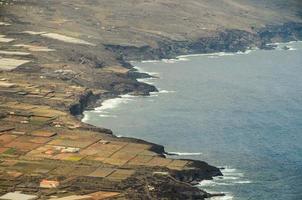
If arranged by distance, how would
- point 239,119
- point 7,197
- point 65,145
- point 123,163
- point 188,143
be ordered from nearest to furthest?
point 7,197 → point 123,163 → point 65,145 → point 188,143 → point 239,119

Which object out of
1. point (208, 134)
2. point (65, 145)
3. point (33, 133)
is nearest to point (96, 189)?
point (65, 145)

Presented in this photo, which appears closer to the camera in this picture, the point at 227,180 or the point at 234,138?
the point at 227,180

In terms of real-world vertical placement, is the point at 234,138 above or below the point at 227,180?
below

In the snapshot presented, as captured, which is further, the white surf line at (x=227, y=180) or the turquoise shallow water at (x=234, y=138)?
the turquoise shallow water at (x=234, y=138)

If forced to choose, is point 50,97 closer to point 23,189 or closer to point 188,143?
point 188,143

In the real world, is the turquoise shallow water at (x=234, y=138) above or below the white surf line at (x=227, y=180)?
below

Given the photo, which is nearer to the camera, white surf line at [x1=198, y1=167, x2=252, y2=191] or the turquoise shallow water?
white surf line at [x1=198, y1=167, x2=252, y2=191]

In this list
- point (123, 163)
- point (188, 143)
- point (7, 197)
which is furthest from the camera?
point (188, 143)

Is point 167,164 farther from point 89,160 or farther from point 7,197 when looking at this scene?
point 7,197

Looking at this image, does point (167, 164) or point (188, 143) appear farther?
point (188, 143)

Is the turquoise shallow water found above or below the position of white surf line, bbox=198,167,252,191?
below

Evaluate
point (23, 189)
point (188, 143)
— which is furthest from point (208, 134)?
point (23, 189)
